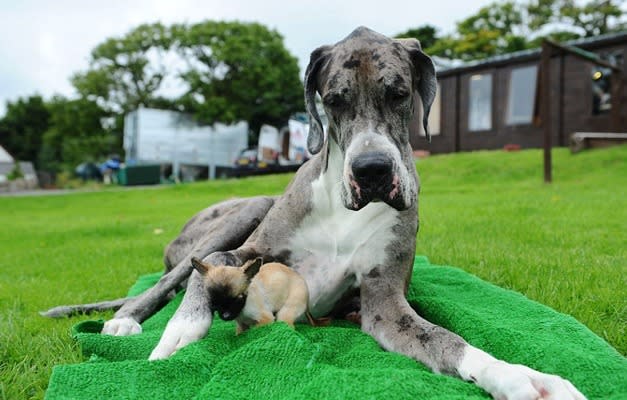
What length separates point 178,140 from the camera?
2992cm

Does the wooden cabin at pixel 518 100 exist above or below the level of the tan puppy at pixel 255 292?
above

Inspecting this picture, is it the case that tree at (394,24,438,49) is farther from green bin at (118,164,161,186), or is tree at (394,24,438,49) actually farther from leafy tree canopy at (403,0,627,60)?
green bin at (118,164,161,186)

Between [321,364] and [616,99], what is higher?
[616,99]

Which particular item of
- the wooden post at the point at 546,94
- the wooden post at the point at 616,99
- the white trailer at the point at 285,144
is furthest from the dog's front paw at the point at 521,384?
the white trailer at the point at 285,144

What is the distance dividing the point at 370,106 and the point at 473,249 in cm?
308

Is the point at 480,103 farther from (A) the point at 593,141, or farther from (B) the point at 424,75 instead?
(B) the point at 424,75

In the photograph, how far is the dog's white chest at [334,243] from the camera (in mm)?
3053

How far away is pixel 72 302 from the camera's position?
4.43 metres

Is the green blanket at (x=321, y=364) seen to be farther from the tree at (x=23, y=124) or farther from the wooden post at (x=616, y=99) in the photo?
the tree at (x=23, y=124)

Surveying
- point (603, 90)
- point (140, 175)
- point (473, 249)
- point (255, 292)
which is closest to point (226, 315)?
point (255, 292)

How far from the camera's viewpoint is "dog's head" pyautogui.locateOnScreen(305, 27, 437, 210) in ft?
8.36

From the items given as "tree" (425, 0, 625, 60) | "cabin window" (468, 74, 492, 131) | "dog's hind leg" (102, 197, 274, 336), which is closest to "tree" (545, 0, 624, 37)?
"tree" (425, 0, 625, 60)

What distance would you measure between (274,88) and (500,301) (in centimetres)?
3069

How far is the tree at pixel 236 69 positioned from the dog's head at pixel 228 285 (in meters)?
29.3
